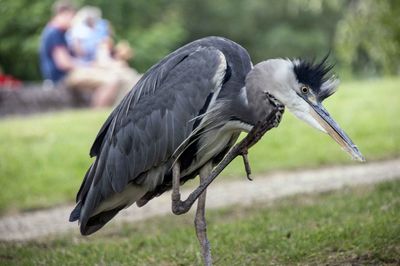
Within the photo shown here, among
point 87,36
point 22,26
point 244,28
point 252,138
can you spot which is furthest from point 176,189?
point 244,28

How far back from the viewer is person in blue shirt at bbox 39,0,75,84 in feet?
48.4

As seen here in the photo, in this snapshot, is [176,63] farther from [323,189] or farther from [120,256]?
[323,189]

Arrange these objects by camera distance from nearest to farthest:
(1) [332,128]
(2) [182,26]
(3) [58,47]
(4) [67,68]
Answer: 1. (1) [332,128]
2. (3) [58,47]
3. (4) [67,68]
4. (2) [182,26]

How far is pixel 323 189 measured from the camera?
995cm

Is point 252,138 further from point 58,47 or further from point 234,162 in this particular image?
point 58,47

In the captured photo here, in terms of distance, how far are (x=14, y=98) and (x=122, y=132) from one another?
9934 millimetres

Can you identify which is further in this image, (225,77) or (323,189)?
(323,189)

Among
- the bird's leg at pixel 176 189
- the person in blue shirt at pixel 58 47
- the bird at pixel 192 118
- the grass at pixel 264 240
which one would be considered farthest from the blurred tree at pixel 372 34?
the bird's leg at pixel 176 189

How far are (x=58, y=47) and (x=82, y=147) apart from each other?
327 cm

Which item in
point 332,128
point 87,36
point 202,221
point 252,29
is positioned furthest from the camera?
point 252,29

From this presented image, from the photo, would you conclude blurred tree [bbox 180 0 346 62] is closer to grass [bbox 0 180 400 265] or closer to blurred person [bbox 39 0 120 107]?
blurred person [bbox 39 0 120 107]

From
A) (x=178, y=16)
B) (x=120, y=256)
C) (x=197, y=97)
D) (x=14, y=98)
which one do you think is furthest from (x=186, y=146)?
(x=178, y=16)

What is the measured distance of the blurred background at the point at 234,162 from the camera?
22.0 ft

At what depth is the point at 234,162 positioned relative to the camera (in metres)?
12.1
